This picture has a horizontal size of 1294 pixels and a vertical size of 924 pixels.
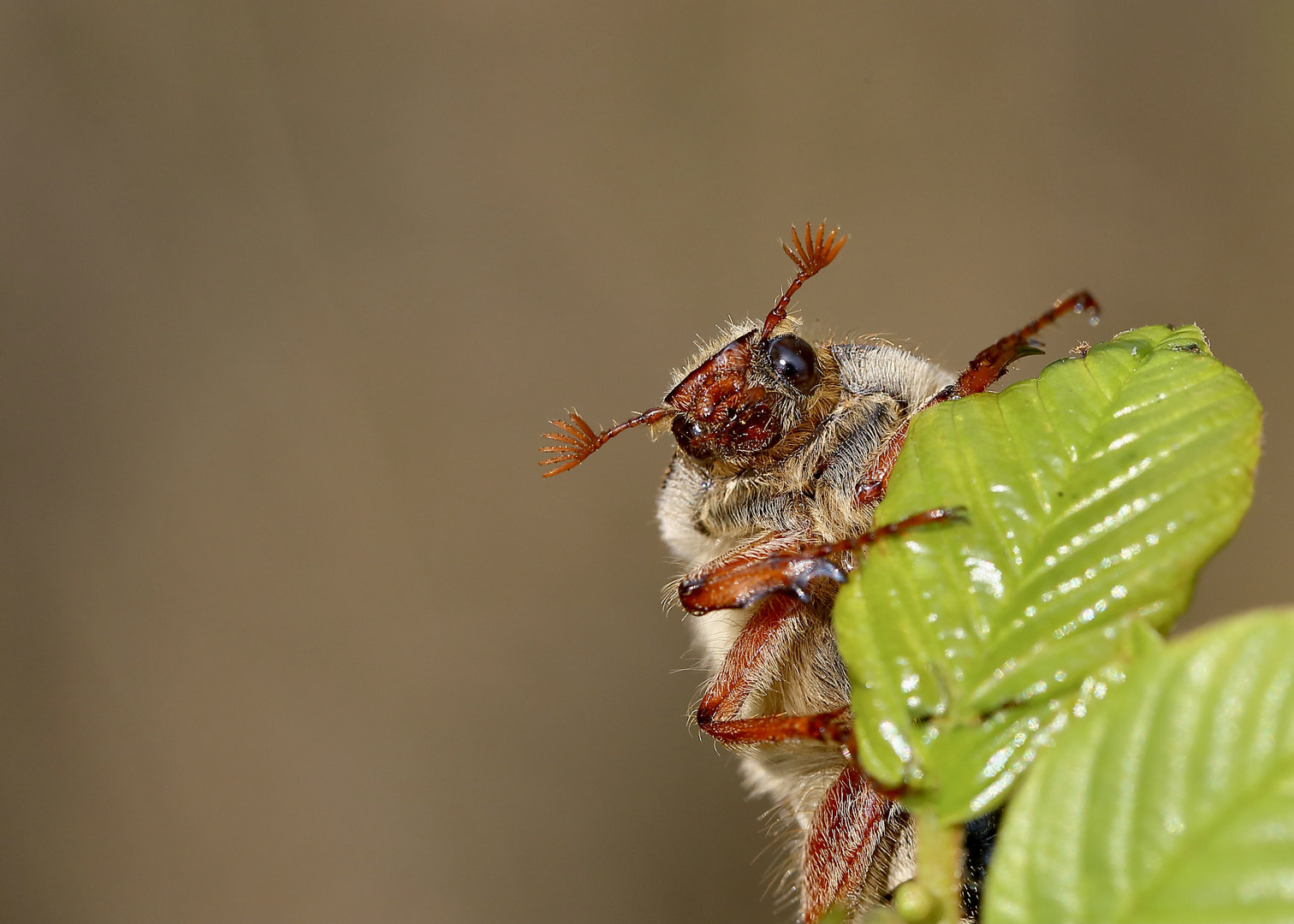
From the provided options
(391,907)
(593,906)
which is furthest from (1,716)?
(593,906)

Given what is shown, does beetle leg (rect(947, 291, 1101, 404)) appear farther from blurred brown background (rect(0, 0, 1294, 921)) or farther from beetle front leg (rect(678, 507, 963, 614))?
blurred brown background (rect(0, 0, 1294, 921))

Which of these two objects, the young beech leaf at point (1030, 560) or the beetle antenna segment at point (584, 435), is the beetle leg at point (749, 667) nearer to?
the beetle antenna segment at point (584, 435)

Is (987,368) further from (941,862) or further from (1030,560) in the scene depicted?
(941,862)

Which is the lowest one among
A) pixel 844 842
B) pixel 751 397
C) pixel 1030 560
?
pixel 844 842

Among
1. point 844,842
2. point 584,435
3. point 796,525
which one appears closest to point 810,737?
point 844,842

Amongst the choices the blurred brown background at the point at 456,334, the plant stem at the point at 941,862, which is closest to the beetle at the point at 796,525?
the plant stem at the point at 941,862

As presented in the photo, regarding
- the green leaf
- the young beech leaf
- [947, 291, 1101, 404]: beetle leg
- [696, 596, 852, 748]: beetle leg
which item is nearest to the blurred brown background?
[696, 596, 852, 748]: beetle leg
